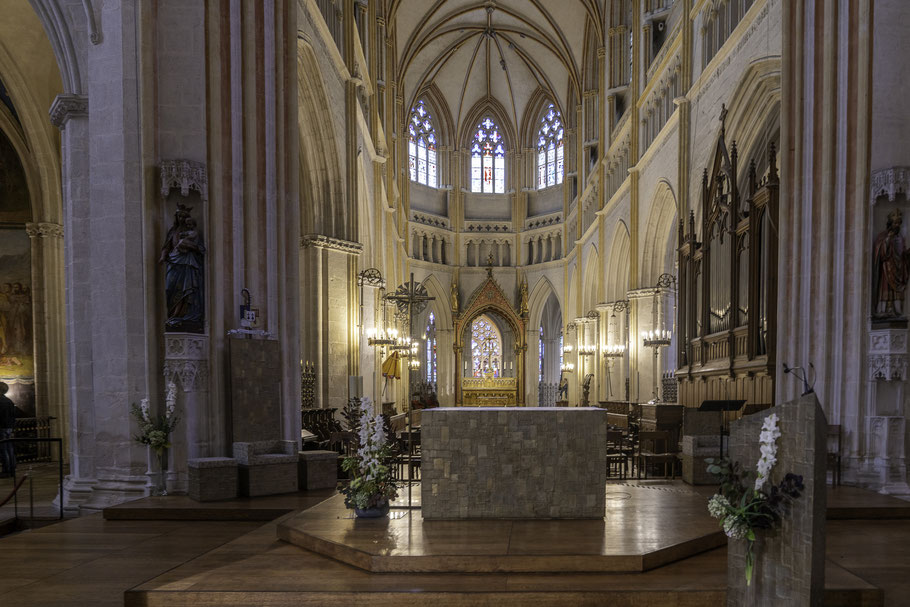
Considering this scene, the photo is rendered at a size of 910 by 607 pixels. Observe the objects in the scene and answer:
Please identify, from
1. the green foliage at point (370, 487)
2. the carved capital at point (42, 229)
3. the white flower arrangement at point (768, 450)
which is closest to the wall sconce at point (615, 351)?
the carved capital at point (42, 229)

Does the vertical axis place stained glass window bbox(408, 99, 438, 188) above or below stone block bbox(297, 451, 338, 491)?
above

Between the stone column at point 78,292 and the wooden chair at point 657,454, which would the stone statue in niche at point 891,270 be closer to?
the wooden chair at point 657,454

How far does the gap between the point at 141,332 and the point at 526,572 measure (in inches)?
220

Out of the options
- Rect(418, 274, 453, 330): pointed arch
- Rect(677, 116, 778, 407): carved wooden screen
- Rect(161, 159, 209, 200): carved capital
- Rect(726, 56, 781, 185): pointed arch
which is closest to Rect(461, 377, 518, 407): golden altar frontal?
Rect(418, 274, 453, 330): pointed arch

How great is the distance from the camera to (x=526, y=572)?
188 inches

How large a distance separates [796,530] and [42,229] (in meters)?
15.1

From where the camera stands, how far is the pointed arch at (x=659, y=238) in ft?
64.5

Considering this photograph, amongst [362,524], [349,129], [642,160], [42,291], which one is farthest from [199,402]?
[642,160]

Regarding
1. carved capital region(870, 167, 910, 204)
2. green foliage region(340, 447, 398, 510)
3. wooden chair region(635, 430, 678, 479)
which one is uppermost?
carved capital region(870, 167, 910, 204)

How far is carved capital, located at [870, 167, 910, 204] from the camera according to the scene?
8312 millimetres

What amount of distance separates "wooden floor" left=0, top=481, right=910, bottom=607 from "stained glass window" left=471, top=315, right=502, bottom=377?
32011 millimetres

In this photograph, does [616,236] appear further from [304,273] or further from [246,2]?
[246,2]

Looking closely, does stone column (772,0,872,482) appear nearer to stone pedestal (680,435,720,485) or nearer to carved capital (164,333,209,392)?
stone pedestal (680,435,720,485)

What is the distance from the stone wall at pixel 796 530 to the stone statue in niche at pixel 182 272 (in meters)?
6.35
